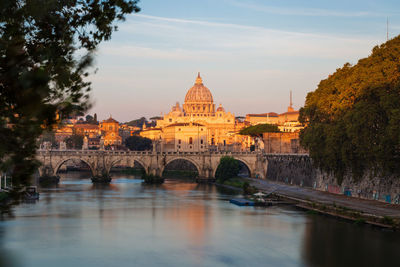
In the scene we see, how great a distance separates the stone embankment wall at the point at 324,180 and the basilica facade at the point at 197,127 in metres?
53.2

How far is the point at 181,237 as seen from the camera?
108 feet

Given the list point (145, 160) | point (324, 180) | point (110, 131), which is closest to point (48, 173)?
point (145, 160)

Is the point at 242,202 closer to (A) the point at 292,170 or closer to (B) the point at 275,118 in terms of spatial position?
(A) the point at 292,170

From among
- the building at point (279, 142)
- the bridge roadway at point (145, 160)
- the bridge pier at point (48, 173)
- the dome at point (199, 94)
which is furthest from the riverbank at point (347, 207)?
the dome at point (199, 94)

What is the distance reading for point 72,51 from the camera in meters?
13.4

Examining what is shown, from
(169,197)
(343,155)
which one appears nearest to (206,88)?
(169,197)

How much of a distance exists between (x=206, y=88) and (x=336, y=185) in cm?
13911

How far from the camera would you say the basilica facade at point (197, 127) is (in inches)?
5236

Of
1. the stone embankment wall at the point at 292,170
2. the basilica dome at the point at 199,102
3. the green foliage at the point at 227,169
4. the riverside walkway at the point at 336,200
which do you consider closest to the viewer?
the riverside walkway at the point at 336,200

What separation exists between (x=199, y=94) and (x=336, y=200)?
14056 cm

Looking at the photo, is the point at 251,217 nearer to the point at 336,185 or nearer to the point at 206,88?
the point at 336,185

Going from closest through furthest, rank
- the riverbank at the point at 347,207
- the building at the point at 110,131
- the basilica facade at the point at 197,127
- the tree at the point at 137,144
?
the riverbank at the point at 347,207 < the tree at the point at 137,144 < the basilica facade at the point at 197,127 < the building at the point at 110,131

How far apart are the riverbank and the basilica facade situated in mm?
72073

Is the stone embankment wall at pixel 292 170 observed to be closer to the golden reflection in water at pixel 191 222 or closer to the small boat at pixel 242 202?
the small boat at pixel 242 202
